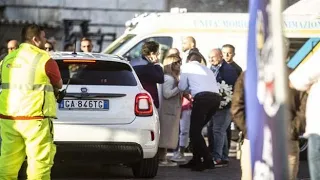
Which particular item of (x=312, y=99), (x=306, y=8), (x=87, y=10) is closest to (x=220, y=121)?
(x=306, y=8)

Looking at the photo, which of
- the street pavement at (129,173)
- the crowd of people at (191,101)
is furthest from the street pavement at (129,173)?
the crowd of people at (191,101)

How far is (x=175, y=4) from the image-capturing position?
24.9 meters

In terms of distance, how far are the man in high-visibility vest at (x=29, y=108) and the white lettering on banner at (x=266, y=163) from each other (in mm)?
3152

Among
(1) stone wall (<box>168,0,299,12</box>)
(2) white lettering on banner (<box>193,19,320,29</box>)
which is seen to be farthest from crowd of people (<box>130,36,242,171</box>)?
(1) stone wall (<box>168,0,299,12</box>)

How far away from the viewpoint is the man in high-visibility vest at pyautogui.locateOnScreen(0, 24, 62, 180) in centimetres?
791

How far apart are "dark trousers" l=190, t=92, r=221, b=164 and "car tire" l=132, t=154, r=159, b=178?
1100 millimetres

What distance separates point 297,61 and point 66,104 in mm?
4309

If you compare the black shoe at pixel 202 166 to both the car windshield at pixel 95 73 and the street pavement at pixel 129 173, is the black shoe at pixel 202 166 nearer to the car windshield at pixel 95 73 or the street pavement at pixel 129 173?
the street pavement at pixel 129 173

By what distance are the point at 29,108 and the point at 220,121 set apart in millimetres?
4802

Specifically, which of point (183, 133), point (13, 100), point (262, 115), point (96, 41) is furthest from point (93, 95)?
point (96, 41)

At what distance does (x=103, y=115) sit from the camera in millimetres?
10062

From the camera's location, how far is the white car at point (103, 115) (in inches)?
392

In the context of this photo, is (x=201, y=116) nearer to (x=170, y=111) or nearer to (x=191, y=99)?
(x=170, y=111)

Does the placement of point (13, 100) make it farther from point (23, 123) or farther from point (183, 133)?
point (183, 133)
